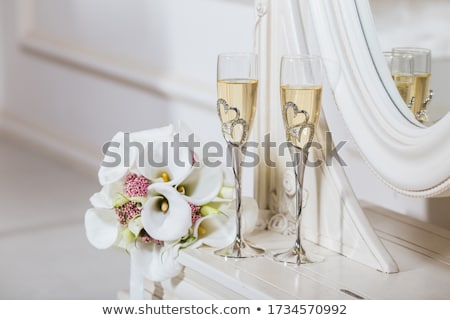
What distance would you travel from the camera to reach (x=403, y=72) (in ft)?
4.30

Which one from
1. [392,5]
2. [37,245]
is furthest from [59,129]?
[392,5]

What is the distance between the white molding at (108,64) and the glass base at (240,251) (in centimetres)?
93

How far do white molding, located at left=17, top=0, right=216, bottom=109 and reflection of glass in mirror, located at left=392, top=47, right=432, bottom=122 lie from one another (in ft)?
3.48

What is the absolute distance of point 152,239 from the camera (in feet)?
4.79

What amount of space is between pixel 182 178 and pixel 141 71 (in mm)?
1240

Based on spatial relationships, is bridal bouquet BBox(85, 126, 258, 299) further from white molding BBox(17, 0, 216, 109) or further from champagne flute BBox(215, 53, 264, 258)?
white molding BBox(17, 0, 216, 109)

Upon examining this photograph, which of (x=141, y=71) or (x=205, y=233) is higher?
(x=141, y=71)

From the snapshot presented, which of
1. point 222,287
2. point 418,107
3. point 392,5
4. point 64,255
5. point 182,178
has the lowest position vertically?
point 64,255

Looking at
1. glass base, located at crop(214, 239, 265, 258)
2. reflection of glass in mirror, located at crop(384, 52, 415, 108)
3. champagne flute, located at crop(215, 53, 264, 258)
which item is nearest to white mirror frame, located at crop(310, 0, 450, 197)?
reflection of glass in mirror, located at crop(384, 52, 415, 108)

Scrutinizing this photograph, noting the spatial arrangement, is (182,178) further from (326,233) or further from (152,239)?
(326,233)

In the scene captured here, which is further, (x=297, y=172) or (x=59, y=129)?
(x=59, y=129)

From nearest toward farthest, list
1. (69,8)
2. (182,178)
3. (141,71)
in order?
(182,178) < (141,71) < (69,8)

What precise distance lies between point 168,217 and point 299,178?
23cm

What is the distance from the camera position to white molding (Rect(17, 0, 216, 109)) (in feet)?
7.95
